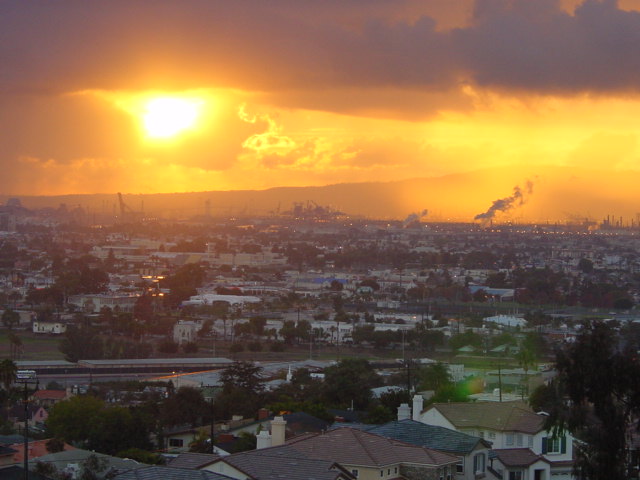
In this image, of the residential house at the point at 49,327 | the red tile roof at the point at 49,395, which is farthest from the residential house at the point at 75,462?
the residential house at the point at 49,327

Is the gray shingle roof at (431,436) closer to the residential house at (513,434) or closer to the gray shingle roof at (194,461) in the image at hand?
the residential house at (513,434)

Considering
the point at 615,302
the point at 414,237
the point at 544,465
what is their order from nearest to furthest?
the point at 544,465, the point at 615,302, the point at 414,237

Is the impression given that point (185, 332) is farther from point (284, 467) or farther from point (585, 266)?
point (585, 266)

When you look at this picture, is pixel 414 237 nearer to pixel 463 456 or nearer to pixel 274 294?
pixel 274 294

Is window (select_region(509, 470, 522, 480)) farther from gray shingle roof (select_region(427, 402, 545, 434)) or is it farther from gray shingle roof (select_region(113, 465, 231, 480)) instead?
gray shingle roof (select_region(113, 465, 231, 480))

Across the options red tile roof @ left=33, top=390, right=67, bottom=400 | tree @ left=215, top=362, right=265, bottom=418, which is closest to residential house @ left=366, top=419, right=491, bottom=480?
tree @ left=215, top=362, right=265, bottom=418

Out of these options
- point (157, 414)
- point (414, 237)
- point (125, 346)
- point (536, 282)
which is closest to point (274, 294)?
point (536, 282)
